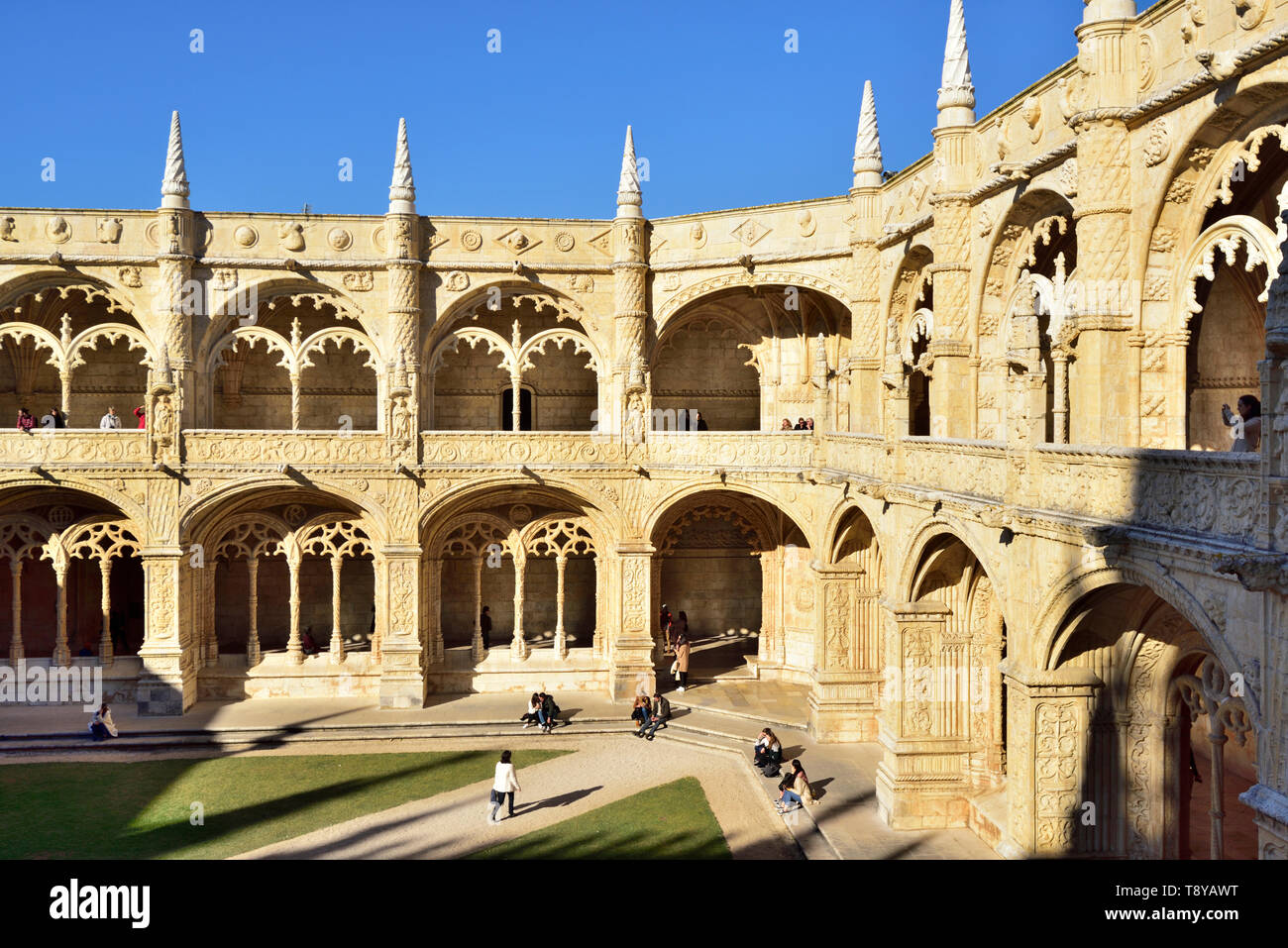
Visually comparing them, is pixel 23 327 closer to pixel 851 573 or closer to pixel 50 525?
pixel 50 525

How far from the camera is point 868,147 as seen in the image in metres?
22.0

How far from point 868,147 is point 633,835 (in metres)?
14.2

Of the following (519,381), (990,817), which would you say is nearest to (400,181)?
(519,381)

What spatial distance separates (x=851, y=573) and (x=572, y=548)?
24.6 ft

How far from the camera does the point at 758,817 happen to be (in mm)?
18031

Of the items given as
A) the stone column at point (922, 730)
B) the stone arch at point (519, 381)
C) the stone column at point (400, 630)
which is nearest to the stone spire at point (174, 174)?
the stone arch at point (519, 381)

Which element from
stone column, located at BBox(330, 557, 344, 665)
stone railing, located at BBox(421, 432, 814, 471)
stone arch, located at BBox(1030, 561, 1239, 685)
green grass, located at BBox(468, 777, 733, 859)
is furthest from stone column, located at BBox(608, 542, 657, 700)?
stone arch, located at BBox(1030, 561, 1239, 685)

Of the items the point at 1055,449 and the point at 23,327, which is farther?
the point at 23,327

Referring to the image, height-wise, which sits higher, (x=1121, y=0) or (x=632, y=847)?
(x=1121, y=0)

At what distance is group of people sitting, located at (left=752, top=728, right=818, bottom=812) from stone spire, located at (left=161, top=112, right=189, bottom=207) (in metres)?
17.5

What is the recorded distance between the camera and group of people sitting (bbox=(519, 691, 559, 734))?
75.1 ft

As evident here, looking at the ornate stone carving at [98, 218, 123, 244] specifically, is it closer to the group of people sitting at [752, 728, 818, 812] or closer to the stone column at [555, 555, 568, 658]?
the stone column at [555, 555, 568, 658]

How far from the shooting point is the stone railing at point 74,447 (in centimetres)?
2347

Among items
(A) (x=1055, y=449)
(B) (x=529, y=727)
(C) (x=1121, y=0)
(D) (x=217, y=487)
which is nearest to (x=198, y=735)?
(D) (x=217, y=487)
